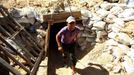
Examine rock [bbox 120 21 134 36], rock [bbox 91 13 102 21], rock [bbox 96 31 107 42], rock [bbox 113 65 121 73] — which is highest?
rock [bbox 91 13 102 21]

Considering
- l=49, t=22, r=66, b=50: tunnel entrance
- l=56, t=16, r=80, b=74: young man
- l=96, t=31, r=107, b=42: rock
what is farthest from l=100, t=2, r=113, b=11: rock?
l=56, t=16, r=80, b=74: young man

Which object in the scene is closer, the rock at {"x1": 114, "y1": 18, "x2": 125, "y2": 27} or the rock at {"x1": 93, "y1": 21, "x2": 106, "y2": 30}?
the rock at {"x1": 114, "y1": 18, "x2": 125, "y2": 27}

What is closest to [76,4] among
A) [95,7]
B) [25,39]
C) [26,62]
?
[95,7]

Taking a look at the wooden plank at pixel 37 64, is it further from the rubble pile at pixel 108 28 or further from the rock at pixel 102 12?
the rock at pixel 102 12

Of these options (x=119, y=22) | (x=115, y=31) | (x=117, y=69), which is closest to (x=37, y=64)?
(x=117, y=69)

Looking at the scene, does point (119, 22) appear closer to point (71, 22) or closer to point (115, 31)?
point (115, 31)

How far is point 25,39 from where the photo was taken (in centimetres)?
834

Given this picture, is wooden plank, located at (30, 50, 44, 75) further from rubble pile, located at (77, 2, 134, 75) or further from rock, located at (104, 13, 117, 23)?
rock, located at (104, 13, 117, 23)

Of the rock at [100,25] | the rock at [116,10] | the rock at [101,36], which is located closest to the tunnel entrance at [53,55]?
the rock at [100,25]

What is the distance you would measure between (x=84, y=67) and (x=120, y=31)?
1366 millimetres

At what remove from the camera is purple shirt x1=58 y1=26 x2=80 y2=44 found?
7168 millimetres

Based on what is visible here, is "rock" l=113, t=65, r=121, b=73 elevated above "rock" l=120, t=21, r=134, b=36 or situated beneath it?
situated beneath

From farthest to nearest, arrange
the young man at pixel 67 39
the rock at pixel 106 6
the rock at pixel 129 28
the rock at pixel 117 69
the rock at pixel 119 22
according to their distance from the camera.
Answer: the rock at pixel 106 6
the rock at pixel 119 22
the rock at pixel 129 28
the rock at pixel 117 69
the young man at pixel 67 39

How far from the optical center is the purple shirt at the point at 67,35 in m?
7.17
